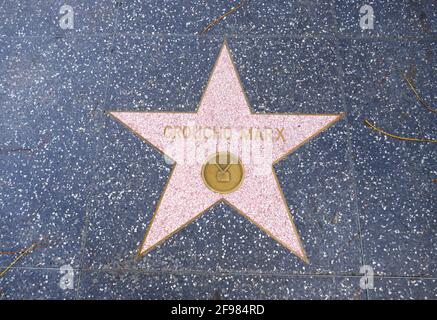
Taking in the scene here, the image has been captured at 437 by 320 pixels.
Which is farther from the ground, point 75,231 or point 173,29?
point 173,29

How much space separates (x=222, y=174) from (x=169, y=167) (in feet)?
0.82

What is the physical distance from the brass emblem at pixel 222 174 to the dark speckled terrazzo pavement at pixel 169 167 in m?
0.13

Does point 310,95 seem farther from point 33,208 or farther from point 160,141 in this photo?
point 33,208

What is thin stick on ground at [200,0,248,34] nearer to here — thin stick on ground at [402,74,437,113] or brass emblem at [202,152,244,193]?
brass emblem at [202,152,244,193]

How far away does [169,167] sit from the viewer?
64.9 inches

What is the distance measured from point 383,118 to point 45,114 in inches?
64.2

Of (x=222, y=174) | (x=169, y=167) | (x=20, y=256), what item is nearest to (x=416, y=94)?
(x=222, y=174)

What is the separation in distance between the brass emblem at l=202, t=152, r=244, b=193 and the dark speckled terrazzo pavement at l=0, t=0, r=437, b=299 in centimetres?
13

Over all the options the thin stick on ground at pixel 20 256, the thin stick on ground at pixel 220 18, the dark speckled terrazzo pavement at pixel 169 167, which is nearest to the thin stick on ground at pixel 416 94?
the dark speckled terrazzo pavement at pixel 169 167

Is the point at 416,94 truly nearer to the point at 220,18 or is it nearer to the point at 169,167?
the point at 220,18

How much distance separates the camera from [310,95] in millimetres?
1722

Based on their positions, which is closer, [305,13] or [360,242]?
[360,242]

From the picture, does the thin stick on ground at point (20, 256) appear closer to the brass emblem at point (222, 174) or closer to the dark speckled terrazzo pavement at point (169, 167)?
the dark speckled terrazzo pavement at point (169, 167)
